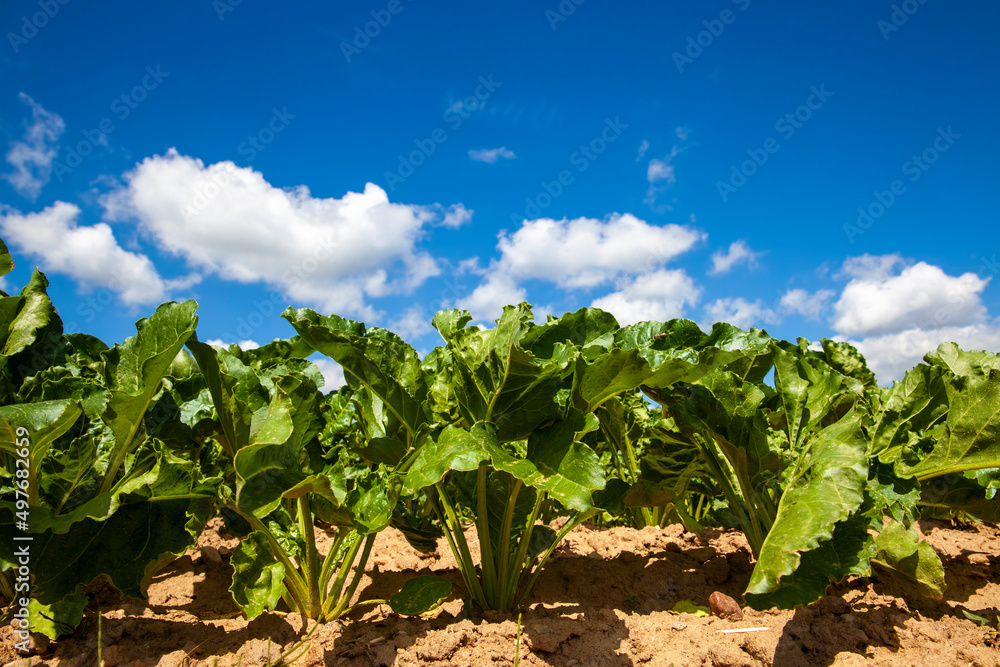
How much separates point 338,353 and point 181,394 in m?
0.97

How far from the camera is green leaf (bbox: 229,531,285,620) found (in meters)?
2.01

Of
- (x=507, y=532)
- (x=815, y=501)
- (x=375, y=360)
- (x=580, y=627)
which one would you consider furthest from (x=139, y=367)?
(x=815, y=501)

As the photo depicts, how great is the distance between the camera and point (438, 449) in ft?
6.27

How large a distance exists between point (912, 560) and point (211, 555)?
335 cm

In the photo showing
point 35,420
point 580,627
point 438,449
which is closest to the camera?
point 35,420

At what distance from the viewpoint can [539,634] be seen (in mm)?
2094

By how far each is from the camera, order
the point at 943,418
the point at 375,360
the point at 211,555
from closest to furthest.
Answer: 1. the point at 375,360
2. the point at 943,418
3. the point at 211,555

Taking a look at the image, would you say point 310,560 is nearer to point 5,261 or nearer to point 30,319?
point 30,319

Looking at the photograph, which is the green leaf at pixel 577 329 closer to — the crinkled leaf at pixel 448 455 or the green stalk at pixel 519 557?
the crinkled leaf at pixel 448 455

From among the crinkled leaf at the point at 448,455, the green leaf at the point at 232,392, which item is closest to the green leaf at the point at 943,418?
the crinkled leaf at the point at 448,455

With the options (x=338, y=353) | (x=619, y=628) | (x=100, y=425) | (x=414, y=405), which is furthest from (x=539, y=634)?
(x=100, y=425)

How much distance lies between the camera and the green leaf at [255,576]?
2.01 meters

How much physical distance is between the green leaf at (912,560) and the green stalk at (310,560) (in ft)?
7.67

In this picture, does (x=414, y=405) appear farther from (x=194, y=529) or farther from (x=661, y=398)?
(x=661, y=398)
